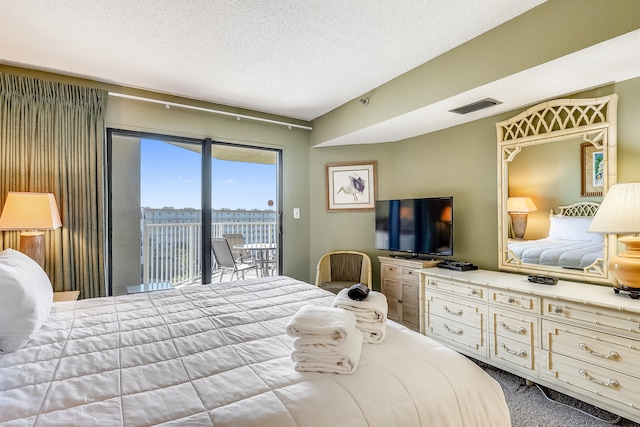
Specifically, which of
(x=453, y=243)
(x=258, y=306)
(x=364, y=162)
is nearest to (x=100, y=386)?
(x=258, y=306)

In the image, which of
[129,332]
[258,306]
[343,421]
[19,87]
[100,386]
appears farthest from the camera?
[19,87]

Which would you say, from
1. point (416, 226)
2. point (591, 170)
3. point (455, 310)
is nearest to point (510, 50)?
point (591, 170)

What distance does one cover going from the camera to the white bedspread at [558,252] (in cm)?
238

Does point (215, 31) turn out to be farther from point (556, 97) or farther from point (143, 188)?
point (556, 97)

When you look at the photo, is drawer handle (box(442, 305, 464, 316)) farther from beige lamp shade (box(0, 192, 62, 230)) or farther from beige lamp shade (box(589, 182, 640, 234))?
beige lamp shade (box(0, 192, 62, 230))

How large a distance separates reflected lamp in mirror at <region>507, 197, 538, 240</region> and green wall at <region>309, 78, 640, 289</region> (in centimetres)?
18

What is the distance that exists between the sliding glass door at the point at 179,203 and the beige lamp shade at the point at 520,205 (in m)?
2.65

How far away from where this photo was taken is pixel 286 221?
166 inches

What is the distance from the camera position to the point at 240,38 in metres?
2.36

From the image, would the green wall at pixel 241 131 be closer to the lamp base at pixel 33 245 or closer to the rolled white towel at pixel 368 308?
the lamp base at pixel 33 245

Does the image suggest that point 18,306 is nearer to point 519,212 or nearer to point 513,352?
point 513,352

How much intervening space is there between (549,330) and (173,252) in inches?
152

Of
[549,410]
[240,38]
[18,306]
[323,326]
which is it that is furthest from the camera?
[240,38]

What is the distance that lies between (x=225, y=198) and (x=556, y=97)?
3.42 m
